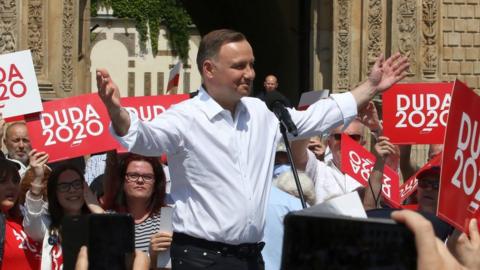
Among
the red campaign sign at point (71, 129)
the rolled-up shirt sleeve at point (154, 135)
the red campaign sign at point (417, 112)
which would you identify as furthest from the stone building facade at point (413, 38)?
the rolled-up shirt sleeve at point (154, 135)

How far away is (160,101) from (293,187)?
8.15ft

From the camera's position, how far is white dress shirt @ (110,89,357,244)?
5637mm

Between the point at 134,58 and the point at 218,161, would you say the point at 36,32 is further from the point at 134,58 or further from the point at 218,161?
the point at 134,58

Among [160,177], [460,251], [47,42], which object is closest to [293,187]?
[160,177]

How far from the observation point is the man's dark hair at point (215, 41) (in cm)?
576

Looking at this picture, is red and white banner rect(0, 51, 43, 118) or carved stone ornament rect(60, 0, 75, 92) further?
carved stone ornament rect(60, 0, 75, 92)

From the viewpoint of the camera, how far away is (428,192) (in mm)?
7008

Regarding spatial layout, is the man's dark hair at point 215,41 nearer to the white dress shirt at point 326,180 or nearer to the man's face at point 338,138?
the white dress shirt at point 326,180

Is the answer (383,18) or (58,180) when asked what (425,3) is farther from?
(58,180)

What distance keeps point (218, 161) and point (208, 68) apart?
397mm

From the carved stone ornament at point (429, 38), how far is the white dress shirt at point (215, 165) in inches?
473

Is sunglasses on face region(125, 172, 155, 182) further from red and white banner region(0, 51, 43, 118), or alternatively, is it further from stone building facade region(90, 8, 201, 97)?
stone building facade region(90, 8, 201, 97)

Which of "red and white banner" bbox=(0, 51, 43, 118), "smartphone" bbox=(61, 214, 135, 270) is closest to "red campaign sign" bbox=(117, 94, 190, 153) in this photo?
"red and white banner" bbox=(0, 51, 43, 118)

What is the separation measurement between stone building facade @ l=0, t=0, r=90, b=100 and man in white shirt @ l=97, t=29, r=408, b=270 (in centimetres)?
1085
